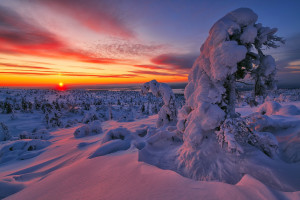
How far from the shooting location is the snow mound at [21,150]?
4824 mm

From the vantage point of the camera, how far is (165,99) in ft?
24.7

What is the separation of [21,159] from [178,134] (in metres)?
6.10

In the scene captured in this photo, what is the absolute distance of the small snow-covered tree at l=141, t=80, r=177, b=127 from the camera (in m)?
7.55

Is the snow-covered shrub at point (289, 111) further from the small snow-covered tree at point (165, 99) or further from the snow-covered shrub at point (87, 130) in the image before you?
the snow-covered shrub at point (87, 130)

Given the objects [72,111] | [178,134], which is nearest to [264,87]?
[178,134]

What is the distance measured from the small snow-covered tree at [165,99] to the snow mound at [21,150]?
5.75 metres

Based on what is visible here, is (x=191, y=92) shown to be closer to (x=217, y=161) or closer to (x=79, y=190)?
(x=217, y=161)

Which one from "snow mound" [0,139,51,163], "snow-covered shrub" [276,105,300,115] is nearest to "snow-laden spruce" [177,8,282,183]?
"snow-covered shrub" [276,105,300,115]

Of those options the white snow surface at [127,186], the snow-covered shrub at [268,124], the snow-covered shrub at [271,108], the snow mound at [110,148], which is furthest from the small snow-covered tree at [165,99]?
the white snow surface at [127,186]

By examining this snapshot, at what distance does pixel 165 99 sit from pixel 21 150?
705 cm

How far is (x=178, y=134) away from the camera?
5.19m

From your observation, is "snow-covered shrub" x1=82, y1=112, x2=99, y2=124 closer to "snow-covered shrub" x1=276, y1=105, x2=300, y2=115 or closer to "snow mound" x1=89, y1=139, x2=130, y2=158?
"snow mound" x1=89, y1=139, x2=130, y2=158

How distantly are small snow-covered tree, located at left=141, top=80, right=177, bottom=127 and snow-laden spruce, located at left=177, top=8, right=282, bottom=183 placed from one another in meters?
4.02

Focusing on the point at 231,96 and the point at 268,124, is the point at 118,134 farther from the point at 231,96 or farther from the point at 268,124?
the point at 268,124
